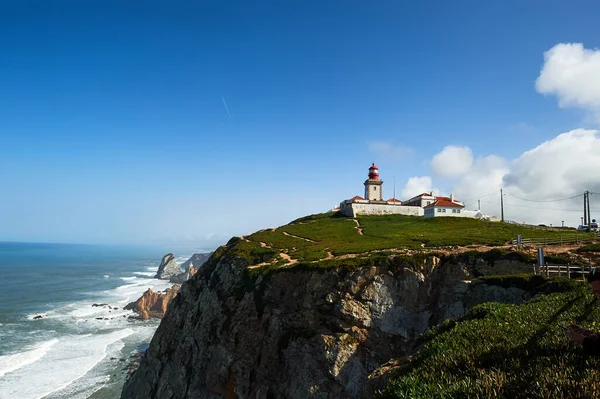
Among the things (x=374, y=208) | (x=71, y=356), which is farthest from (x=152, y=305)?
(x=374, y=208)

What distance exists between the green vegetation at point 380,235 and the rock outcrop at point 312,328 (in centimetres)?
586

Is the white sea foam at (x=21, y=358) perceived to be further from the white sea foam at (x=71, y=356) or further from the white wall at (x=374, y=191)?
the white wall at (x=374, y=191)

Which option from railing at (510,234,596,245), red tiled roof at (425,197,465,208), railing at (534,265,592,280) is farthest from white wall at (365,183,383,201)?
railing at (534,265,592,280)

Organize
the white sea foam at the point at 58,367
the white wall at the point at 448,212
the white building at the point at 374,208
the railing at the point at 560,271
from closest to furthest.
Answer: the railing at the point at 560,271 → the white sea foam at the point at 58,367 → the white wall at the point at 448,212 → the white building at the point at 374,208

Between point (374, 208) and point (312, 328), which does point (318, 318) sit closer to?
point (312, 328)

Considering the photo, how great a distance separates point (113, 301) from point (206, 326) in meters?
67.6

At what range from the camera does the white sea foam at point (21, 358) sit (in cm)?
4311

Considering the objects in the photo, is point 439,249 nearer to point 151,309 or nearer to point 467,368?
point 467,368

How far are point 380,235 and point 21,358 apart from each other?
53.6m

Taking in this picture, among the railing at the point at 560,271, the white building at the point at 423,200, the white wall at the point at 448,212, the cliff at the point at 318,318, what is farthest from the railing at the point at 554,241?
the white building at the point at 423,200

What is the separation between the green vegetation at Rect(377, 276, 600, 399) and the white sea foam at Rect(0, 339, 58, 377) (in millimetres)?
53601

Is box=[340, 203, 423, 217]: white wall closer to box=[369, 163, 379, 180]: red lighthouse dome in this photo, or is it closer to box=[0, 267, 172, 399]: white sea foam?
box=[369, 163, 379, 180]: red lighthouse dome

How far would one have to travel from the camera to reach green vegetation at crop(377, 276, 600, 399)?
7.12m

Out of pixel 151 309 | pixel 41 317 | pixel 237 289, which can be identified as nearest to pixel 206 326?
pixel 237 289
